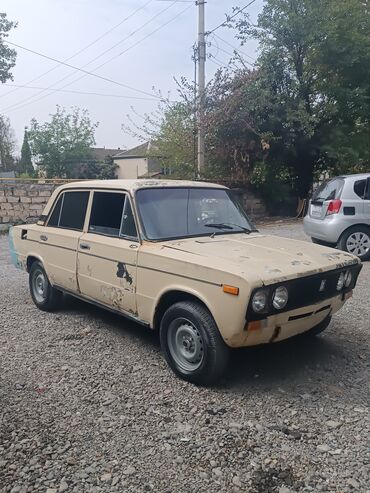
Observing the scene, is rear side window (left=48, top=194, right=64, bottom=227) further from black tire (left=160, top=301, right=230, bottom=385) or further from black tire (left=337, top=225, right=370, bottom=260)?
black tire (left=337, top=225, right=370, bottom=260)

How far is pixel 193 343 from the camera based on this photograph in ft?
12.2

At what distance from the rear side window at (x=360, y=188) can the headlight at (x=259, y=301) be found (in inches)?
233

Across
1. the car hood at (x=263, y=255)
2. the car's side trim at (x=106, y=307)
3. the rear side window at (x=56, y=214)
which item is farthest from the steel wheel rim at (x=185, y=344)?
the rear side window at (x=56, y=214)

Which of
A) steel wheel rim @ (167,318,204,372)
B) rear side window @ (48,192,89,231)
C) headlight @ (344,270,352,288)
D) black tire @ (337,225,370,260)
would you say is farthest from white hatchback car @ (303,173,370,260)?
steel wheel rim @ (167,318,204,372)

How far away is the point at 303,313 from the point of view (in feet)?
11.8

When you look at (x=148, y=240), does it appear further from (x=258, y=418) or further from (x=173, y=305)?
(x=258, y=418)

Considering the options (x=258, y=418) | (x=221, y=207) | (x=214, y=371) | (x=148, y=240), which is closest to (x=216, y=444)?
(x=258, y=418)

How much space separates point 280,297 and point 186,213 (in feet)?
4.90

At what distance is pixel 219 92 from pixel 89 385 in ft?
45.8

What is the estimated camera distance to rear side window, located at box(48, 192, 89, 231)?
16.8ft

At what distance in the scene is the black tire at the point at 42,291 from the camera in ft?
18.5

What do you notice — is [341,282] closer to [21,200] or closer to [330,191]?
[330,191]

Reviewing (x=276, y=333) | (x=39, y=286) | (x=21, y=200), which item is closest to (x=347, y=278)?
(x=276, y=333)

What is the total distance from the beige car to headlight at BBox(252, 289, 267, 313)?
1 centimetres
